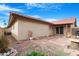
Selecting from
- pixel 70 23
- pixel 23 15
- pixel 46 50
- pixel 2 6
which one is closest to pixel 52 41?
pixel 46 50

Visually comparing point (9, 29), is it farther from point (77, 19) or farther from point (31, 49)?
point (77, 19)

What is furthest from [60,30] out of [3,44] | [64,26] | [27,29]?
[3,44]

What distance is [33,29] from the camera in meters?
2.98

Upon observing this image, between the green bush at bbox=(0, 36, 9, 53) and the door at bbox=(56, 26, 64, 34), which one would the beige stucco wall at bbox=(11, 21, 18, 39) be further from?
the door at bbox=(56, 26, 64, 34)

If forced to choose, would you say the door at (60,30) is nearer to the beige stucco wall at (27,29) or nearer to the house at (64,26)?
the house at (64,26)

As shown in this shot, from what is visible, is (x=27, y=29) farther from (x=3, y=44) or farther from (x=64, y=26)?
(x=64, y=26)

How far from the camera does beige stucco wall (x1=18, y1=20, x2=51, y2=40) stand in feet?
9.65

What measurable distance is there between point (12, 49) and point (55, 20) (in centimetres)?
77

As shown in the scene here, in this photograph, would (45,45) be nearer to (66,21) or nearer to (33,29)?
(33,29)

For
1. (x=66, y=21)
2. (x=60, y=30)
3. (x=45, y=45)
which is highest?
(x=66, y=21)

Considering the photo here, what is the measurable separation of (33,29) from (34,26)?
0.05 m

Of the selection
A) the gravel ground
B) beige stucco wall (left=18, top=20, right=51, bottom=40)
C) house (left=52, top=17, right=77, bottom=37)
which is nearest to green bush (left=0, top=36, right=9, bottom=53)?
the gravel ground

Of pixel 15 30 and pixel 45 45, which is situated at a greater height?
pixel 15 30

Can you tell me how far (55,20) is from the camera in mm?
2965
